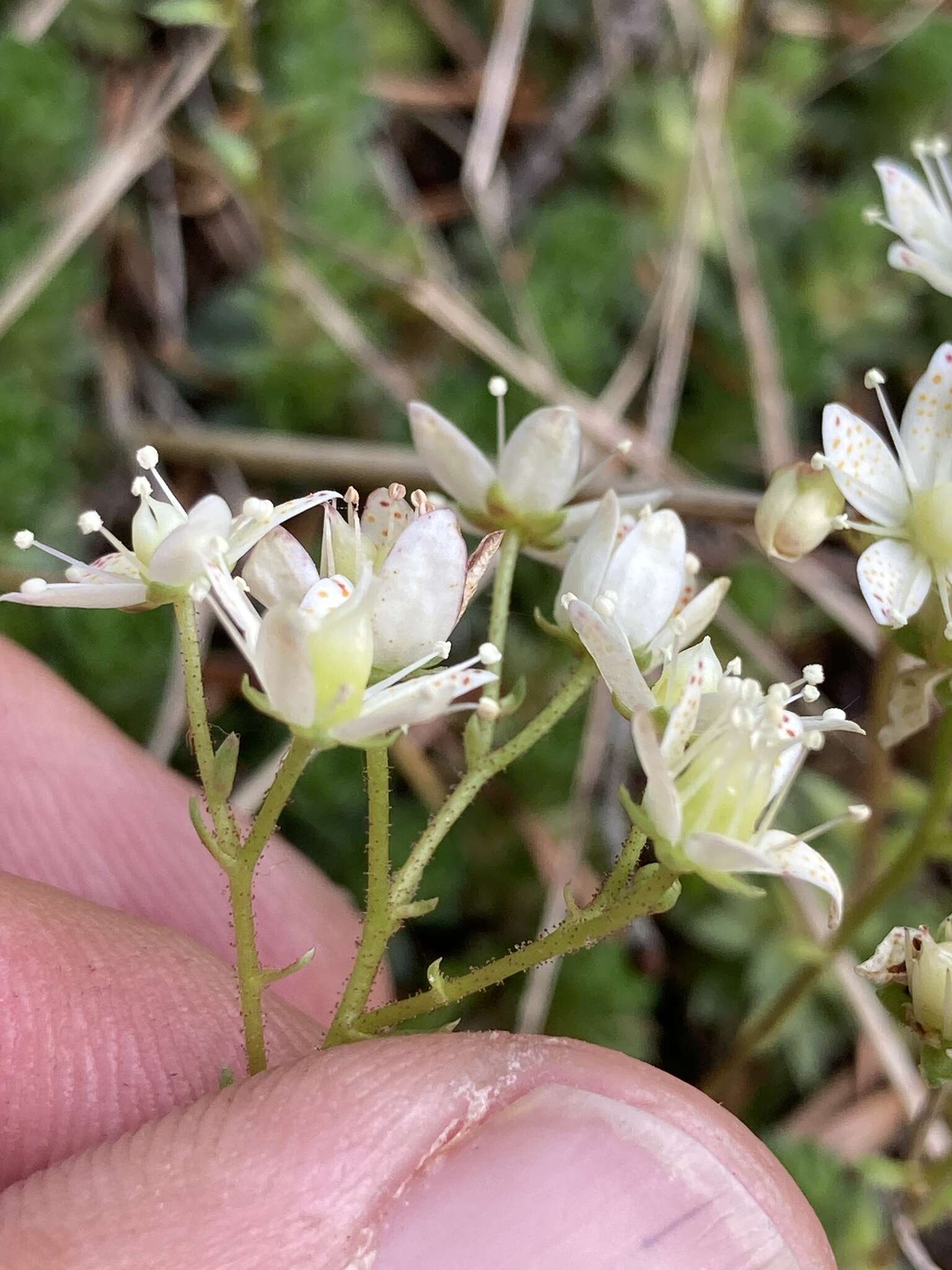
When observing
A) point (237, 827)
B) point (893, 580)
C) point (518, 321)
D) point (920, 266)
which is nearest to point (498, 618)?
point (237, 827)

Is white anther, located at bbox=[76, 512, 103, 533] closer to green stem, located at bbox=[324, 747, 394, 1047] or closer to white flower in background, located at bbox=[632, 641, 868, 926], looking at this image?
green stem, located at bbox=[324, 747, 394, 1047]

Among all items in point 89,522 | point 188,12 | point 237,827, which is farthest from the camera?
point 188,12

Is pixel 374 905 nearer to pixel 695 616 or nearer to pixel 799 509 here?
pixel 695 616

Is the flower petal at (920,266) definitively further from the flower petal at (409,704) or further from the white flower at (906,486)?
the flower petal at (409,704)

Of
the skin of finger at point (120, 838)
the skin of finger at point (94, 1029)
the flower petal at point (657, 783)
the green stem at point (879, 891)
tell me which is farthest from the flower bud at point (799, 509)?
the skin of finger at point (120, 838)

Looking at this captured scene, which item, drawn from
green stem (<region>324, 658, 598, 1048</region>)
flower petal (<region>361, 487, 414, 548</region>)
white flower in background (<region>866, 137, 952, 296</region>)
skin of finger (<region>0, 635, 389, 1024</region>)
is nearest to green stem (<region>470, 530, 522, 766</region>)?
green stem (<region>324, 658, 598, 1048</region>)
